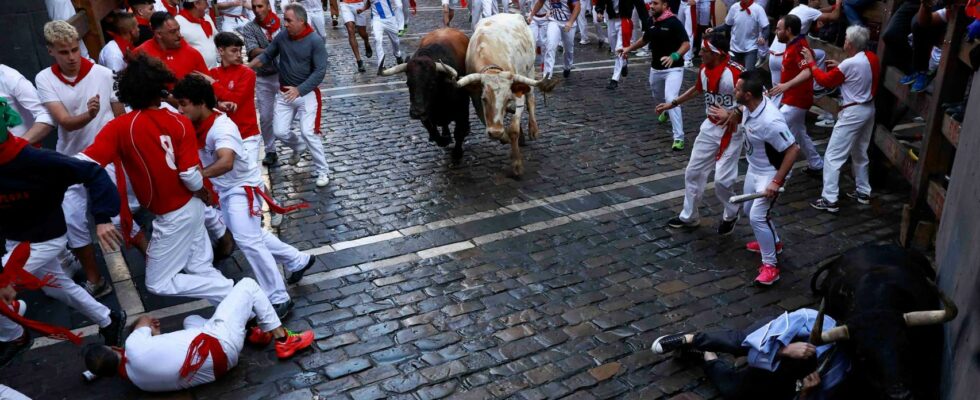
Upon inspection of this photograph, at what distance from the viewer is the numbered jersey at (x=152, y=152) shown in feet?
17.3

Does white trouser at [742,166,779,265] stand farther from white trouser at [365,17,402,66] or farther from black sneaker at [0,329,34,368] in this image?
white trouser at [365,17,402,66]

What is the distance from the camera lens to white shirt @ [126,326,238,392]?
4957 mm

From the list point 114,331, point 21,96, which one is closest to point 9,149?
point 114,331

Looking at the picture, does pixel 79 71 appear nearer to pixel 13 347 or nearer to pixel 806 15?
pixel 13 347

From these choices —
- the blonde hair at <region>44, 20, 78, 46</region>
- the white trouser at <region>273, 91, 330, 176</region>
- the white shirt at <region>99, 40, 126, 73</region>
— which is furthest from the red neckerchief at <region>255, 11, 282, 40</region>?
the blonde hair at <region>44, 20, 78, 46</region>

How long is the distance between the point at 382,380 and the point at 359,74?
1049cm

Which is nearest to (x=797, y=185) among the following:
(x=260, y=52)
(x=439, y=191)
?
(x=439, y=191)

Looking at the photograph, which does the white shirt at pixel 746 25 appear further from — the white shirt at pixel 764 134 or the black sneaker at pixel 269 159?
the black sneaker at pixel 269 159

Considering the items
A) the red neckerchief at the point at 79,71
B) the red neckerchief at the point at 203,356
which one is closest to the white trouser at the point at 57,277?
the red neckerchief at the point at 203,356

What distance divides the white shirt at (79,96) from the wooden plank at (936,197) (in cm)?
784

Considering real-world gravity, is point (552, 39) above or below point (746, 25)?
below

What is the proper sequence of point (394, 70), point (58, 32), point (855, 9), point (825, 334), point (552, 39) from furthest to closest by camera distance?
point (552, 39), point (855, 9), point (394, 70), point (58, 32), point (825, 334)

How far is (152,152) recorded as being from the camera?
5297 millimetres

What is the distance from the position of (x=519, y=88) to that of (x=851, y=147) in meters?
3.93
